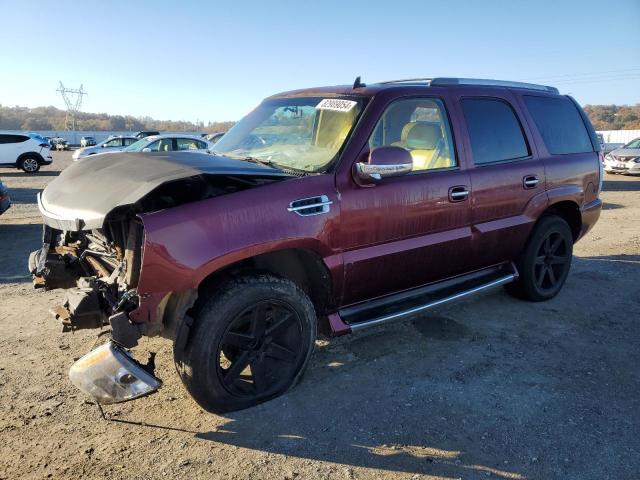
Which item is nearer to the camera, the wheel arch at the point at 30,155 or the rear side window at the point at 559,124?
the rear side window at the point at 559,124

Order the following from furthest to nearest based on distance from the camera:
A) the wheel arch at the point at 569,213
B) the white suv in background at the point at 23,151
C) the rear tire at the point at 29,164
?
the rear tire at the point at 29,164
the white suv in background at the point at 23,151
the wheel arch at the point at 569,213

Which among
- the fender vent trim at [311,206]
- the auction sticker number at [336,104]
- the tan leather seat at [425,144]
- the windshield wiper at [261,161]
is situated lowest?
the fender vent trim at [311,206]

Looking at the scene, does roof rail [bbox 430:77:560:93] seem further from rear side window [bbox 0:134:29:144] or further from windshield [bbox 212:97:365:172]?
rear side window [bbox 0:134:29:144]

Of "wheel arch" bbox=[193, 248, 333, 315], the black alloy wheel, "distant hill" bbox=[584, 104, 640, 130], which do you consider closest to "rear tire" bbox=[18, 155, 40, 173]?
"wheel arch" bbox=[193, 248, 333, 315]

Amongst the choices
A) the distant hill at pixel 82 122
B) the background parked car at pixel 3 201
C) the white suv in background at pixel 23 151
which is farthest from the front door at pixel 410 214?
the distant hill at pixel 82 122

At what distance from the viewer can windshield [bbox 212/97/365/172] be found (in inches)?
137

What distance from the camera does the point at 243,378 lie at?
125 inches

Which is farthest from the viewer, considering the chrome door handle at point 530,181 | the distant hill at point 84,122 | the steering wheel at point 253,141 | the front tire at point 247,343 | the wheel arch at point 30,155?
the distant hill at point 84,122

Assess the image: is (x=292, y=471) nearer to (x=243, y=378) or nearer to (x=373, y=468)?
(x=373, y=468)

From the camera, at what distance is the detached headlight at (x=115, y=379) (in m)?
2.49

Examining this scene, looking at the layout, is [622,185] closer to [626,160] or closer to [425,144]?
[626,160]

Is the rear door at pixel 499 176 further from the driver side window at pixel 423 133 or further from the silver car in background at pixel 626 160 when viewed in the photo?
the silver car in background at pixel 626 160

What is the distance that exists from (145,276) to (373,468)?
5.17 feet

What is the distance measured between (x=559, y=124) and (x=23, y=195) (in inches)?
516
